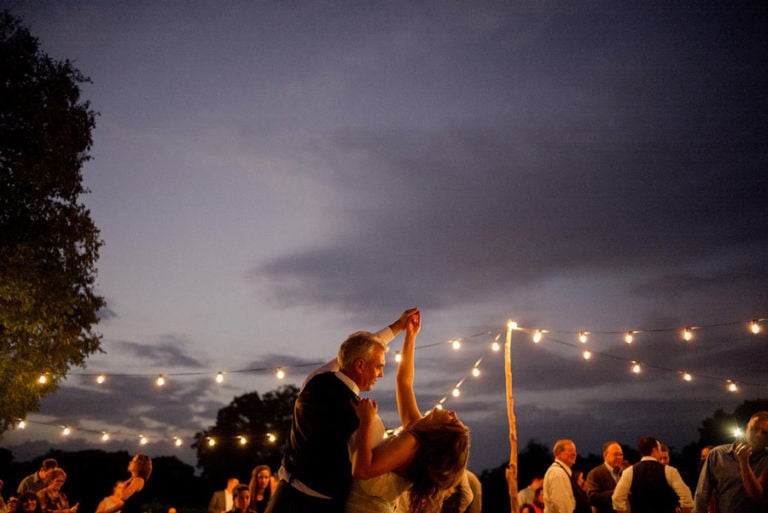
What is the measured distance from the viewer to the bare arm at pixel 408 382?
2773 mm

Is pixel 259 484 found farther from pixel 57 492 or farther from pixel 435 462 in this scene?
pixel 435 462

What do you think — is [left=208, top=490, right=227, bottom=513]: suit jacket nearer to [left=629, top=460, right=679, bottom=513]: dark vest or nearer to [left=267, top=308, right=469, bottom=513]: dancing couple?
[left=629, top=460, right=679, bottom=513]: dark vest

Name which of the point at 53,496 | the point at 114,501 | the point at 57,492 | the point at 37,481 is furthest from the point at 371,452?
the point at 37,481

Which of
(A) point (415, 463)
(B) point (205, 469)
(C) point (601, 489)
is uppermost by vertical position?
(A) point (415, 463)

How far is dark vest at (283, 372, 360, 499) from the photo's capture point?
6.63 ft

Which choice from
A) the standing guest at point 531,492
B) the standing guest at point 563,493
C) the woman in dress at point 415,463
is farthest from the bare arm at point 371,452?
the standing guest at point 531,492

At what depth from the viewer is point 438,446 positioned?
6.80 feet

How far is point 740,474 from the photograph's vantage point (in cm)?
454

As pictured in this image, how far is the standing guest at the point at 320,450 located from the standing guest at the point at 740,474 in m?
3.99

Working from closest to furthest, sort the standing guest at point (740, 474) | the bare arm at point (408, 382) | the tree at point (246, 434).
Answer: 1. the bare arm at point (408, 382)
2. the standing guest at point (740, 474)
3. the tree at point (246, 434)

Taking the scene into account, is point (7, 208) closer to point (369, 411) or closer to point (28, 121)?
point (28, 121)

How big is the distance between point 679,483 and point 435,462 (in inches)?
172

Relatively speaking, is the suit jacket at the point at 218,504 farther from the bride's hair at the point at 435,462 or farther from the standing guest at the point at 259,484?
the bride's hair at the point at 435,462

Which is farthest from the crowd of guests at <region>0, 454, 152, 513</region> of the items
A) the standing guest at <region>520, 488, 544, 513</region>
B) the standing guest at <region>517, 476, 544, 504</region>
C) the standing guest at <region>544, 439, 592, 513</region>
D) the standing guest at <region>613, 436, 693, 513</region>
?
the standing guest at <region>517, 476, 544, 504</region>
